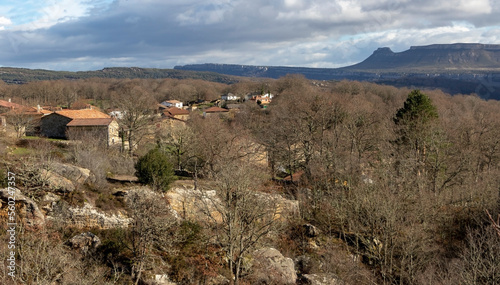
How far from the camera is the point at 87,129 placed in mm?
42125

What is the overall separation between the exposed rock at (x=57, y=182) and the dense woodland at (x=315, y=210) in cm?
41

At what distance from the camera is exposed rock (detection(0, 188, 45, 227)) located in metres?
15.1

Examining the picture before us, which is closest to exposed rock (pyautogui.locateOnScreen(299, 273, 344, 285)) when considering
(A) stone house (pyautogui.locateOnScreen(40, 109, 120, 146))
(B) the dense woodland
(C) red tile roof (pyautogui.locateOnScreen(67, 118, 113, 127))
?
(B) the dense woodland

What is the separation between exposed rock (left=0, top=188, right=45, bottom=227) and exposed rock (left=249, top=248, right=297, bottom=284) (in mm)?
9127

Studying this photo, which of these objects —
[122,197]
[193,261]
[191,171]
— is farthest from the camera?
[191,171]

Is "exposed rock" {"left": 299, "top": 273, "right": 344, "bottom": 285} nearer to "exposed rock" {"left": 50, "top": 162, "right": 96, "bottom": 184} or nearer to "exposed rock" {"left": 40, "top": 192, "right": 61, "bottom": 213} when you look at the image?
"exposed rock" {"left": 40, "top": 192, "right": 61, "bottom": 213}

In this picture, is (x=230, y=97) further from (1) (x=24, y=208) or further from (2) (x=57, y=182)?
(1) (x=24, y=208)

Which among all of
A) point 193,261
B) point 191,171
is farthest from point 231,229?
point 191,171

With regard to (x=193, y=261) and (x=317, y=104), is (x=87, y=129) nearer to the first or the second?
(x=317, y=104)

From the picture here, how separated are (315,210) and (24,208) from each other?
1731cm

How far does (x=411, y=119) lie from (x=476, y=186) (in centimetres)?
1011

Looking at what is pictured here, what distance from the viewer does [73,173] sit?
19.6 m

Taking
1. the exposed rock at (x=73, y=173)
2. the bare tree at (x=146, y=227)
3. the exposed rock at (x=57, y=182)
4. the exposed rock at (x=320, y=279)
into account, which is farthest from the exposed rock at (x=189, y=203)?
the exposed rock at (x=320, y=279)

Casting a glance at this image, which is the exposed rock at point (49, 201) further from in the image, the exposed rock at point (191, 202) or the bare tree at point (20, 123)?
the bare tree at point (20, 123)
